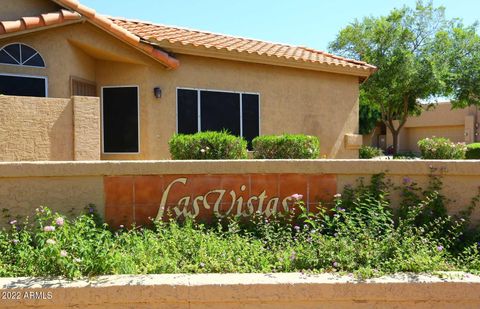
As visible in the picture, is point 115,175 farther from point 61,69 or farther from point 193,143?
point 61,69

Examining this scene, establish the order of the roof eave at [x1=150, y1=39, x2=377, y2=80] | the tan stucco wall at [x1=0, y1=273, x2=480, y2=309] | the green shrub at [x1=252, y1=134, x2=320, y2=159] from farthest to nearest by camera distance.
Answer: the roof eave at [x1=150, y1=39, x2=377, y2=80], the green shrub at [x1=252, y1=134, x2=320, y2=159], the tan stucco wall at [x1=0, y1=273, x2=480, y2=309]

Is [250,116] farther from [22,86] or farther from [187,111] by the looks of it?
[22,86]

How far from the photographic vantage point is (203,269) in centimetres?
389

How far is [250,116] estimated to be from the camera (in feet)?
32.9

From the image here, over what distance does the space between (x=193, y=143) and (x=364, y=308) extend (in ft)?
12.2

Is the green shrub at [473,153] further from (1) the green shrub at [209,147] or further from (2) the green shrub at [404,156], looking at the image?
(1) the green shrub at [209,147]

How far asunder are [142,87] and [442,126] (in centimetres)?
3754

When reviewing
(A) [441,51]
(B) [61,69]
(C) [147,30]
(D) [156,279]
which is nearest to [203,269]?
(D) [156,279]

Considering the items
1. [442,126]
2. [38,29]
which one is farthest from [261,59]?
[442,126]

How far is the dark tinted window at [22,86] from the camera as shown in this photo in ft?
25.2

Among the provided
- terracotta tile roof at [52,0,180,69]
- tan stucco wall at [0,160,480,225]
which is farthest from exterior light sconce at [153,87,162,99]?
tan stucco wall at [0,160,480,225]

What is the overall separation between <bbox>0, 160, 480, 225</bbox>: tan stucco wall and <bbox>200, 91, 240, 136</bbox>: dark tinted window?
4.56 metres

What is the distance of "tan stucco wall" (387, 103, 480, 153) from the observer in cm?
3625

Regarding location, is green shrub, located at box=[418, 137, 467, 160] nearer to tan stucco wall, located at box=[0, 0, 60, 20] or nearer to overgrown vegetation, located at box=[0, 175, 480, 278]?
overgrown vegetation, located at box=[0, 175, 480, 278]
